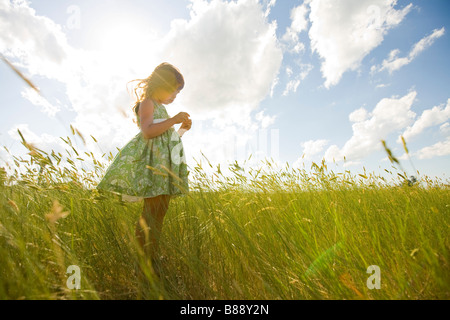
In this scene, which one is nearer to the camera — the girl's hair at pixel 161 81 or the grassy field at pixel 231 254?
the grassy field at pixel 231 254

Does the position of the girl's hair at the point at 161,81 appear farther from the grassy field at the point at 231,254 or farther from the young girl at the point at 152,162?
the grassy field at the point at 231,254

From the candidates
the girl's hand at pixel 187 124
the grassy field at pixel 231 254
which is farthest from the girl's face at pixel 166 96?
the grassy field at pixel 231 254

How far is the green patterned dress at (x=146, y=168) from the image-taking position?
1.40m

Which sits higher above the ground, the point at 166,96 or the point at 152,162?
the point at 166,96

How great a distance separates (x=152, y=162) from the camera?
1.50 m

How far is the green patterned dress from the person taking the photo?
55.0 inches

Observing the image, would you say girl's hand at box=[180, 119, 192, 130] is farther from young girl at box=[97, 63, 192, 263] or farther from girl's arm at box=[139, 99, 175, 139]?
girl's arm at box=[139, 99, 175, 139]

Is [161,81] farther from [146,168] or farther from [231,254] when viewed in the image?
[231,254]

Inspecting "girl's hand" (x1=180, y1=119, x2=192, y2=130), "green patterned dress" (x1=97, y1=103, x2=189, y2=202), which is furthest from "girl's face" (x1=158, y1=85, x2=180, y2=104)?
"girl's hand" (x1=180, y1=119, x2=192, y2=130)

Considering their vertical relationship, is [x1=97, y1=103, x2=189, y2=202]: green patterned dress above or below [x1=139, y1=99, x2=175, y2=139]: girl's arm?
Result: below

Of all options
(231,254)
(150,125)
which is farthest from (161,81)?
(231,254)

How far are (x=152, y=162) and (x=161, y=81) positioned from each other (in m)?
0.68

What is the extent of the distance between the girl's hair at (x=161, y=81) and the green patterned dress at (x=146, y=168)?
0.20m
